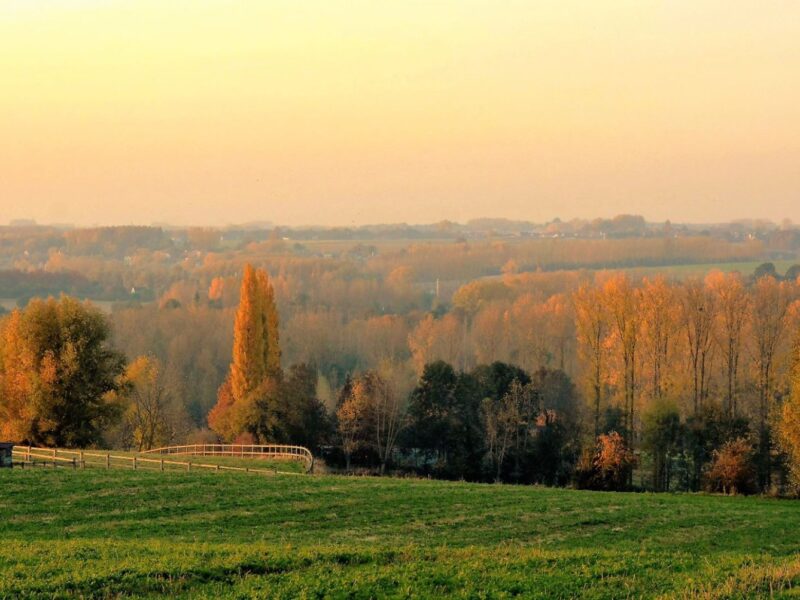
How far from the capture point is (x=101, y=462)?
46.7 m

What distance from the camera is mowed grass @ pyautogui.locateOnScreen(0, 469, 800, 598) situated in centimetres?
1708

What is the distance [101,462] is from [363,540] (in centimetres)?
2529

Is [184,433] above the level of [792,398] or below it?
below

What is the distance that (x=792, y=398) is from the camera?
52.9m

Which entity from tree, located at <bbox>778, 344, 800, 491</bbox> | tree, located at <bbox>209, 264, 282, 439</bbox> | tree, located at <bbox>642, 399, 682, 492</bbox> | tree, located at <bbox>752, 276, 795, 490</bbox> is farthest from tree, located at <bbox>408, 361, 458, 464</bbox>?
tree, located at <bbox>778, 344, 800, 491</bbox>

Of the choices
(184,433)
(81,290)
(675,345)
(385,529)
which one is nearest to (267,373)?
(184,433)

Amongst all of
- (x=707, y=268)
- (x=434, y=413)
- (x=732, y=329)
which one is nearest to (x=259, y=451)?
(x=434, y=413)

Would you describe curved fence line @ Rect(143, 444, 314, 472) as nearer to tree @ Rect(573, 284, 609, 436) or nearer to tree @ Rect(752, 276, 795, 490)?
tree @ Rect(573, 284, 609, 436)

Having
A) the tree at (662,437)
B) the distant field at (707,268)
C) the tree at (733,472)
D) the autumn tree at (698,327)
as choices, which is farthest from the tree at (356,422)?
the distant field at (707,268)

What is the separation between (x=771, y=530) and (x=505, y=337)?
78.1m

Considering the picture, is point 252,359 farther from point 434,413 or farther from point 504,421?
point 504,421

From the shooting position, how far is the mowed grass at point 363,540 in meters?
17.1

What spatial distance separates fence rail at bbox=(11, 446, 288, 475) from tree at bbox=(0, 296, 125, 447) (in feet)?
29.2

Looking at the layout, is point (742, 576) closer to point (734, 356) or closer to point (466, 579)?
point (466, 579)
